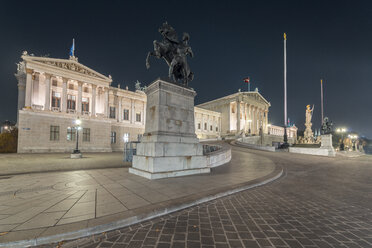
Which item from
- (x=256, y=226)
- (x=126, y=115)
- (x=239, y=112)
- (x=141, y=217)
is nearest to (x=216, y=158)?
(x=256, y=226)

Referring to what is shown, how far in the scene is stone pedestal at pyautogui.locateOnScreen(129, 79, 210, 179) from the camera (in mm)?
6859

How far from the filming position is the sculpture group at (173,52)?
802 cm

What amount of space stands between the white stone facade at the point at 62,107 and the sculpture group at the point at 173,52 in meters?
25.9

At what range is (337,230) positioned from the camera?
3.01 metres

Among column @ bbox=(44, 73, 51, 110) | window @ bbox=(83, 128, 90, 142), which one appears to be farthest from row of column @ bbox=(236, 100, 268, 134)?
column @ bbox=(44, 73, 51, 110)

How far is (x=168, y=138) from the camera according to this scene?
23.8 ft

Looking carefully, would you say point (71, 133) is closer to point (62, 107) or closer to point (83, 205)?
point (62, 107)

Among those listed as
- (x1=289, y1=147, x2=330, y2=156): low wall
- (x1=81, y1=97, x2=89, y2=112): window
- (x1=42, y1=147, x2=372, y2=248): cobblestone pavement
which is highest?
(x1=81, y1=97, x2=89, y2=112): window

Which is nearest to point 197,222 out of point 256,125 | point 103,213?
point 103,213

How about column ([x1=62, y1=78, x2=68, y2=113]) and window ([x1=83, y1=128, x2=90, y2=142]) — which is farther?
window ([x1=83, y1=128, x2=90, y2=142])

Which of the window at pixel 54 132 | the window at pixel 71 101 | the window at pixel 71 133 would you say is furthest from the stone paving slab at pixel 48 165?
the window at pixel 71 101

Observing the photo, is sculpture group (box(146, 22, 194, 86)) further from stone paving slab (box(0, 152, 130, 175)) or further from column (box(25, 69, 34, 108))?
column (box(25, 69, 34, 108))

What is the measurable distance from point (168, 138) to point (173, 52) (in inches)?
176

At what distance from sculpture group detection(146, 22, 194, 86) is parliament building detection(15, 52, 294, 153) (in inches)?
783
